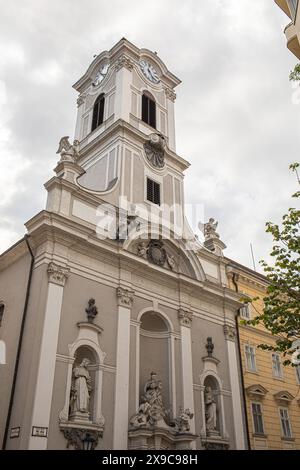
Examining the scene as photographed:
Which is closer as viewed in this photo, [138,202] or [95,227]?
[95,227]

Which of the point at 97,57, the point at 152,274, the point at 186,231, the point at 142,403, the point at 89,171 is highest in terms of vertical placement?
the point at 97,57

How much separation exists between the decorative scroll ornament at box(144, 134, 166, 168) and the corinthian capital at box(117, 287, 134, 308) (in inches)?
357

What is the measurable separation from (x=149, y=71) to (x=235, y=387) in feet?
68.5

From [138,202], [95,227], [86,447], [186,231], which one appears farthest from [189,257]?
[86,447]

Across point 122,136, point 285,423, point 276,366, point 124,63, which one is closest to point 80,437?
point 285,423

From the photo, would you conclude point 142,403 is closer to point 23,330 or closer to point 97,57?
point 23,330

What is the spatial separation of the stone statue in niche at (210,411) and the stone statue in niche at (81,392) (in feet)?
22.2

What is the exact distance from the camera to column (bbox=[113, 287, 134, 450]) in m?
17.4

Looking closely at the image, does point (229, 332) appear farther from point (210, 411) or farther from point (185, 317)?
point (210, 411)

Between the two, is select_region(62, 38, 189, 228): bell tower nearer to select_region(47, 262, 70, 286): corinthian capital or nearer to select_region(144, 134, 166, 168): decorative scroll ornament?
select_region(144, 134, 166, 168): decorative scroll ornament

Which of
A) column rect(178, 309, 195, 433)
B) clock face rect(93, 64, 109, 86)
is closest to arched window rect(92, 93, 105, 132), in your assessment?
clock face rect(93, 64, 109, 86)

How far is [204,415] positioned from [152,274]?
6.87m

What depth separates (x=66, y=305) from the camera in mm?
18250

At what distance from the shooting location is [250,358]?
25.8m
